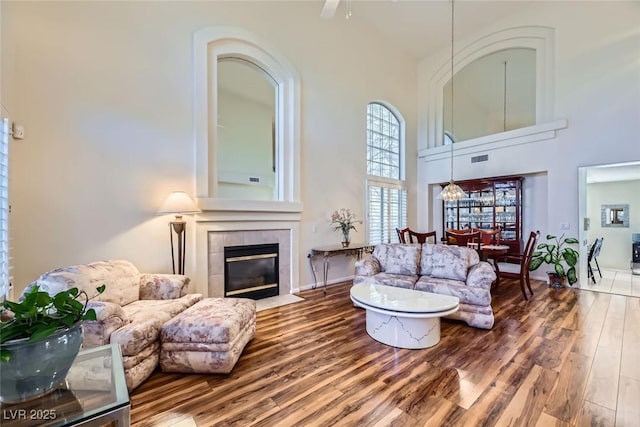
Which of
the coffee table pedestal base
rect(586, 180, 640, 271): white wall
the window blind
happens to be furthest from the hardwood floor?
rect(586, 180, 640, 271): white wall

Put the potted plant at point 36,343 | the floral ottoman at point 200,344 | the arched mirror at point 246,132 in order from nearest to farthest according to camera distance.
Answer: the potted plant at point 36,343, the floral ottoman at point 200,344, the arched mirror at point 246,132

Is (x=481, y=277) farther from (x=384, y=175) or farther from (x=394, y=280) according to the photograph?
(x=384, y=175)

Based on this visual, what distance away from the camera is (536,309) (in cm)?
379

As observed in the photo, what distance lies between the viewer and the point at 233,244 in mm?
4051

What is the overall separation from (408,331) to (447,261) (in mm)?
1451

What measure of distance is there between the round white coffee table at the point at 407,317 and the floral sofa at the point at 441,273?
21.1 inches

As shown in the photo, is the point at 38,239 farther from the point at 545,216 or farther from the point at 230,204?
the point at 545,216

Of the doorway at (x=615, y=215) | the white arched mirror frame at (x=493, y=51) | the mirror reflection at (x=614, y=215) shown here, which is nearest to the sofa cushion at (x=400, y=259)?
the white arched mirror frame at (x=493, y=51)

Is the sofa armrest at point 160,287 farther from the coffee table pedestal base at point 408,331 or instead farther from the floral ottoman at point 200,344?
the coffee table pedestal base at point 408,331

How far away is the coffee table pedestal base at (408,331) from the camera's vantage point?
8.79 ft

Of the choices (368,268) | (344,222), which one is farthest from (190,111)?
(368,268)

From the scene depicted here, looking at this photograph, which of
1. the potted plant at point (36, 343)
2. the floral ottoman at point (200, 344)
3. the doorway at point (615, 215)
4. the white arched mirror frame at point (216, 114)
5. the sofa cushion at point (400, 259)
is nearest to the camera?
the potted plant at point (36, 343)

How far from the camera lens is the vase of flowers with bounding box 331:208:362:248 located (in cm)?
511

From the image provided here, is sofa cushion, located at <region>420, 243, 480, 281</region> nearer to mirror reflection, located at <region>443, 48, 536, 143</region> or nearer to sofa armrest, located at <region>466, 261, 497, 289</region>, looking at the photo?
sofa armrest, located at <region>466, 261, 497, 289</region>
